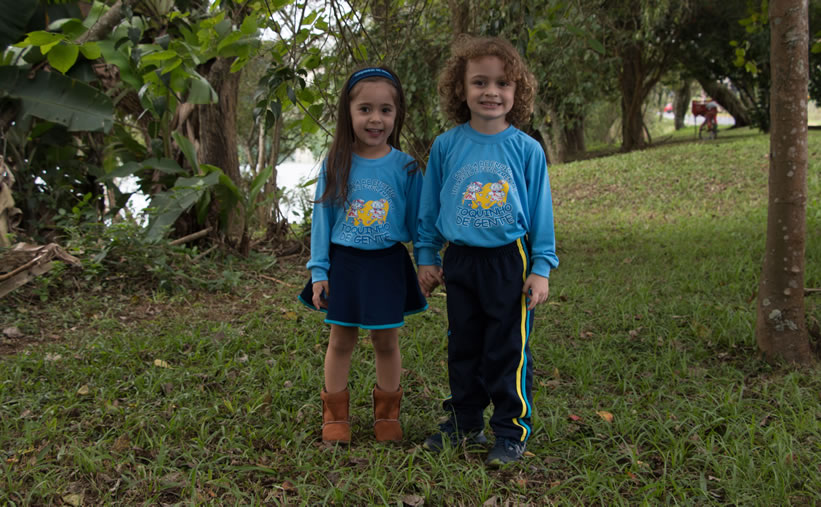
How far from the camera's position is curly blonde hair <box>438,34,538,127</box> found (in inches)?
98.5

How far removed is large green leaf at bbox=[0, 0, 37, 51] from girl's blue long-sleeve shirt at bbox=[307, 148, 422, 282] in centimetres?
438

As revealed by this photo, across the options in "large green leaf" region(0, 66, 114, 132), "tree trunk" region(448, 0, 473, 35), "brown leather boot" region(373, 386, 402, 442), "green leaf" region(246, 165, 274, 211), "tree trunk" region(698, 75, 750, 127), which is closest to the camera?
"brown leather boot" region(373, 386, 402, 442)

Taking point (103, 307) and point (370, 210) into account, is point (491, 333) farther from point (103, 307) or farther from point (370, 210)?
point (103, 307)

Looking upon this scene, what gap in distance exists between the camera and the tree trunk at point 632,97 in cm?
1561

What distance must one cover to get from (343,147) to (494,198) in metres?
0.66

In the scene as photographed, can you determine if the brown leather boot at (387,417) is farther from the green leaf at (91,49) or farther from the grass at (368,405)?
the green leaf at (91,49)

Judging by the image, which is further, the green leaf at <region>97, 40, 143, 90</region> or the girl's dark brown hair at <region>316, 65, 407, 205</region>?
the green leaf at <region>97, 40, 143, 90</region>

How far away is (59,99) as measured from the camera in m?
5.66

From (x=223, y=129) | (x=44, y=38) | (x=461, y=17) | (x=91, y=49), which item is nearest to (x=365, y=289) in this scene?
(x=44, y=38)

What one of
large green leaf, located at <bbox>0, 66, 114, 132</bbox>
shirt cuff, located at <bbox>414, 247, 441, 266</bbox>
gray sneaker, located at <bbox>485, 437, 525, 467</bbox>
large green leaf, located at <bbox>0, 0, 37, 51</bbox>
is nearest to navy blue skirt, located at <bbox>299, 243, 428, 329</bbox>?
shirt cuff, located at <bbox>414, 247, 441, 266</bbox>

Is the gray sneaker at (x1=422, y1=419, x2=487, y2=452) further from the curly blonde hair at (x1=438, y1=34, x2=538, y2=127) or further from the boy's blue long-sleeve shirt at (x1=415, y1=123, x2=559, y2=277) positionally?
the curly blonde hair at (x1=438, y1=34, x2=538, y2=127)

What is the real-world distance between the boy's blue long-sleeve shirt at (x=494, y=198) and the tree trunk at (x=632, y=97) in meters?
14.3

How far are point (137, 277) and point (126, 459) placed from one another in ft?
10.0

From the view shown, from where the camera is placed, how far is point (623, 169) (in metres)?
12.8
